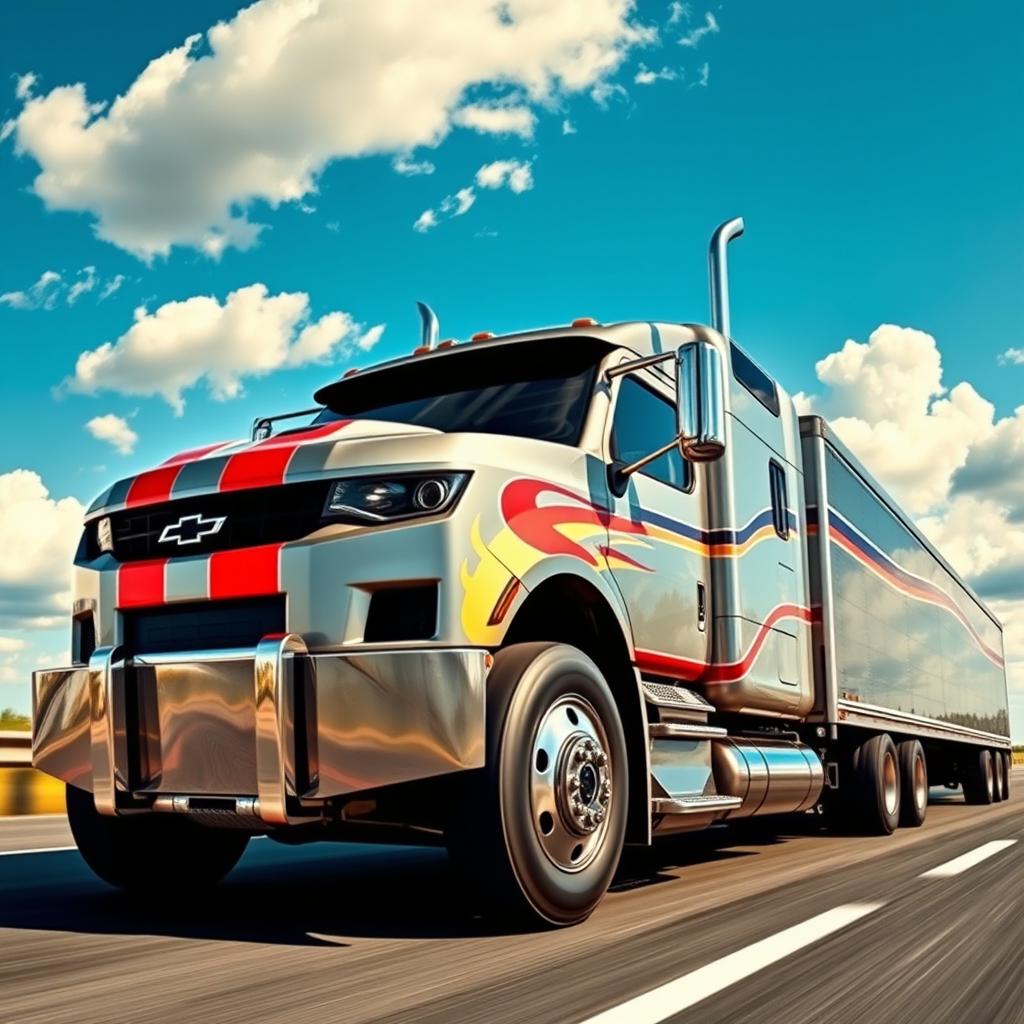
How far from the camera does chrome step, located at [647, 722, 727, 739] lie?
230 inches

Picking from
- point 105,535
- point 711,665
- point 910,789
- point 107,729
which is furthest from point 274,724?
point 910,789

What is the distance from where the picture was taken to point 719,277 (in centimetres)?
1045

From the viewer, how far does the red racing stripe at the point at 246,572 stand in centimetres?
464

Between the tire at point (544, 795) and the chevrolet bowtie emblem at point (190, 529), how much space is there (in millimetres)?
1210

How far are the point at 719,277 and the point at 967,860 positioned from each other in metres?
4.99

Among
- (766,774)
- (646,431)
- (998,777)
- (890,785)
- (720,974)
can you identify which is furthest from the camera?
(998,777)

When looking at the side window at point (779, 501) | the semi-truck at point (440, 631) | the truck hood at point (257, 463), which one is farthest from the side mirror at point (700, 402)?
the side window at point (779, 501)

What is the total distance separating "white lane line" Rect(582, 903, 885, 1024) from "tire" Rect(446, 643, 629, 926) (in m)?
0.77

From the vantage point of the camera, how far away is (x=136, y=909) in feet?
18.0

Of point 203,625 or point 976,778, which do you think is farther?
point 976,778

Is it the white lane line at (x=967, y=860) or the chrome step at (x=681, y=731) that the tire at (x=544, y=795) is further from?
the white lane line at (x=967, y=860)

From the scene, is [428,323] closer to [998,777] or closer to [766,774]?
A: [766,774]

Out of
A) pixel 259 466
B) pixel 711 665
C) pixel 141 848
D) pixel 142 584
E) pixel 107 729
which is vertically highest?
pixel 259 466

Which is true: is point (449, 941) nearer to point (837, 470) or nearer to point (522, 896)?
point (522, 896)
